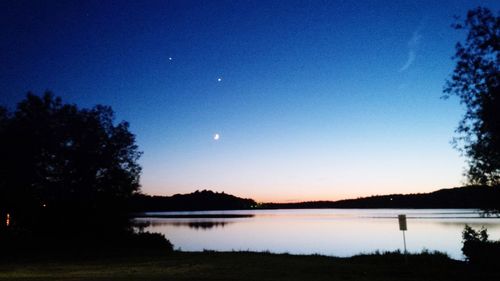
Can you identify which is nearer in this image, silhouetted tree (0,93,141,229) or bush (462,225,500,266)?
bush (462,225,500,266)

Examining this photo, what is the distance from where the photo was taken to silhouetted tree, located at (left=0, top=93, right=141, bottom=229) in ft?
123

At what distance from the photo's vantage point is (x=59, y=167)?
3928 centimetres

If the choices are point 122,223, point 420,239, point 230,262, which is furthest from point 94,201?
point 420,239

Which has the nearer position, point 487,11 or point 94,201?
point 487,11

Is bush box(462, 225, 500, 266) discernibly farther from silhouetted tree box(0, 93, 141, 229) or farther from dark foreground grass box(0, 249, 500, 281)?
silhouetted tree box(0, 93, 141, 229)

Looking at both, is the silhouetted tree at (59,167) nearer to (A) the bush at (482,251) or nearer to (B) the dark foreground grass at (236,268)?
(B) the dark foreground grass at (236,268)

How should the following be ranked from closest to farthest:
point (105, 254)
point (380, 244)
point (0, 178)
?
point (105, 254) → point (0, 178) → point (380, 244)

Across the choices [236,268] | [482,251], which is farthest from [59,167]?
[482,251]

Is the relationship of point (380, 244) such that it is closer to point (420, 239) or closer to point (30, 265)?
point (420, 239)

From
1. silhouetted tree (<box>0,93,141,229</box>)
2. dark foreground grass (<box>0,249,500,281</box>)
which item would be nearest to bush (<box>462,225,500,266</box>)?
dark foreground grass (<box>0,249,500,281</box>)

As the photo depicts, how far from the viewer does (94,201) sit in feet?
126

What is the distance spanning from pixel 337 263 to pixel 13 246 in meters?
24.1

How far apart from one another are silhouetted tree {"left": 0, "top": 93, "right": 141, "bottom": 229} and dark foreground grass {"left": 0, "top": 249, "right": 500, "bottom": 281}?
40.6 ft

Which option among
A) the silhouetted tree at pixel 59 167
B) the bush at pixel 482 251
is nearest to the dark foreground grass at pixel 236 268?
the bush at pixel 482 251
